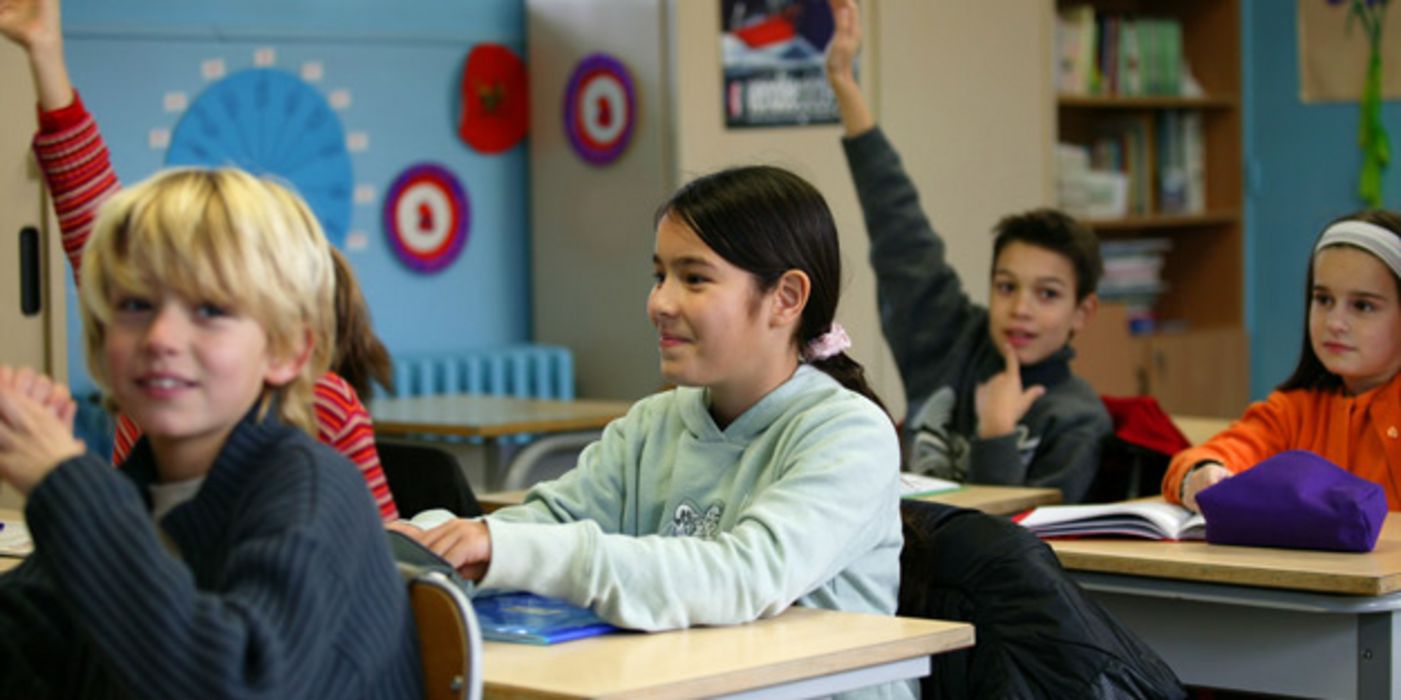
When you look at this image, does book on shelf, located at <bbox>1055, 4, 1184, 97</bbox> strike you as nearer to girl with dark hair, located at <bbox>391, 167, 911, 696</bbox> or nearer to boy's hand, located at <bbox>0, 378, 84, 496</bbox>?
girl with dark hair, located at <bbox>391, 167, 911, 696</bbox>

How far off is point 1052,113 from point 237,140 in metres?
2.48

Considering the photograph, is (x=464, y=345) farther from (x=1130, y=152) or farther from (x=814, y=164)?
(x=1130, y=152)

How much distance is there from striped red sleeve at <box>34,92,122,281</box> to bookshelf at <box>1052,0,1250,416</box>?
13.1 ft

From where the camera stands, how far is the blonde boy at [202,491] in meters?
1.33

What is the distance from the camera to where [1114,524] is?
2566 millimetres

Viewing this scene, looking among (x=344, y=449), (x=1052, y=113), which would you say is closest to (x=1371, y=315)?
(x=344, y=449)

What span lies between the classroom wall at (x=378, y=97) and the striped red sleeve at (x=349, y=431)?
2363mm

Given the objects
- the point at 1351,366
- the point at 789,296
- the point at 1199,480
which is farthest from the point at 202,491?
the point at 1351,366

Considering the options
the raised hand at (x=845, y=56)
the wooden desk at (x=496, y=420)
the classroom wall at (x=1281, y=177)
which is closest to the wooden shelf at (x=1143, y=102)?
the classroom wall at (x=1281, y=177)

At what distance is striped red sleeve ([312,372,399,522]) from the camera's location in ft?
7.97

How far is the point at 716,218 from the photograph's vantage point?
2064mm

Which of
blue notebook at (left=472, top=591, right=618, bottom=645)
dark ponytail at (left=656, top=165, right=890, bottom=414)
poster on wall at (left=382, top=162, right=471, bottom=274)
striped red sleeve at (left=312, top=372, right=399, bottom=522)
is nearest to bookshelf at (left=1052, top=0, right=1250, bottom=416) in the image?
poster on wall at (left=382, top=162, right=471, bottom=274)

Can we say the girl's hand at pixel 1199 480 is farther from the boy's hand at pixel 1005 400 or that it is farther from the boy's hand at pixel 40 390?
the boy's hand at pixel 40 390

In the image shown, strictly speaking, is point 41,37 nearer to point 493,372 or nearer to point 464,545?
point 464,545
